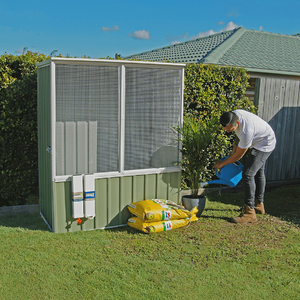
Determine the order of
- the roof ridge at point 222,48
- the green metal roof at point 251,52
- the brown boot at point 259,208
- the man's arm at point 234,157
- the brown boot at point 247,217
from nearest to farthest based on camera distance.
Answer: the man's arm at point 234,157 < the brown boot at point 247,217 < the brown boot at point 259,208 < the roof ridge at point 222,48 < the green metal roof at point 251,52

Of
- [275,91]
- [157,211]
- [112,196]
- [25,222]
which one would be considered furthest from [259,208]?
[25,222]

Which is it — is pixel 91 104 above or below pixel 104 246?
above

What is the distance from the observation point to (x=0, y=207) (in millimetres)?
4652

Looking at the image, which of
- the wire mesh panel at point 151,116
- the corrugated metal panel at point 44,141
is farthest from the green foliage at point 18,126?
the wire mesh panel at point 151,116

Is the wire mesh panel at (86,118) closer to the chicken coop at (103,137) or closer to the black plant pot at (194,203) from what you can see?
the chicken coop at (103,137)

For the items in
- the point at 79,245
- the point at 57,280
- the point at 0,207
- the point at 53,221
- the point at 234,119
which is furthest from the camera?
the point at 0,207

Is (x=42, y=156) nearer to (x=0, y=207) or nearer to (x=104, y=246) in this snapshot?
(x=0, y=207)

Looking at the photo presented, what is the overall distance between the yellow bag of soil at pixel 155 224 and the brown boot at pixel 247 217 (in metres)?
0.72

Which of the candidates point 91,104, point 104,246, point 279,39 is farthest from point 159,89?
point 279,39

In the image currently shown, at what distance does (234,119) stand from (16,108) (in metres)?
3.10

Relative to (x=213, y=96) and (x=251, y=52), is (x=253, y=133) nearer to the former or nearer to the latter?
(x=213, y=96)

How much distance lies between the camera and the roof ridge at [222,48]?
25.6 ft

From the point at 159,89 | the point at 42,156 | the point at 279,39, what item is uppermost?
the point at 279,39

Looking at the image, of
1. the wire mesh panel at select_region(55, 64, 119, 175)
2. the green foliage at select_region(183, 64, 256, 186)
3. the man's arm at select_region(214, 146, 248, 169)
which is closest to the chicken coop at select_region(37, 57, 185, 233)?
the wire mesh panel at select_region(55, 64, 119, 175)
